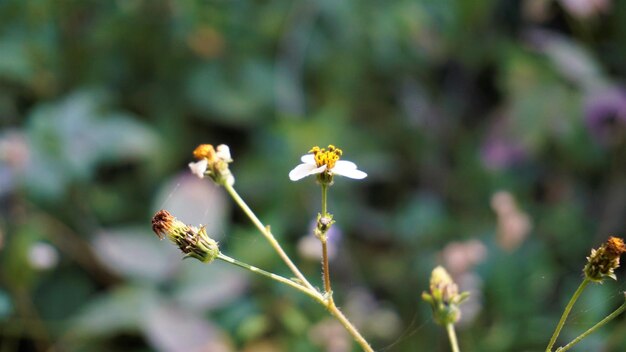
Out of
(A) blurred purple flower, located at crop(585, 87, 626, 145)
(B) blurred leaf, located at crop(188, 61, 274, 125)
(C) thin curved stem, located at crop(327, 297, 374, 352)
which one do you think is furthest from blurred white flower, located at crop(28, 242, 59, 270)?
(A) blurred purple flower, located at crop(585, 87, 626, 145)

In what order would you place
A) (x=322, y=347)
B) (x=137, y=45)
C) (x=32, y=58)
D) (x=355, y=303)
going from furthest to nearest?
(x=137, y=45) < (x=32, y=58) < (x=355, y=303) < (x=322, y=347)

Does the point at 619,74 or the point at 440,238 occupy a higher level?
the point at 619,74

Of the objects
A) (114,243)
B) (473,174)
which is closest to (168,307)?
(114,243)

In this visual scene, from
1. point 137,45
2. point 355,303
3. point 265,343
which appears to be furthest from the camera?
point 137,45

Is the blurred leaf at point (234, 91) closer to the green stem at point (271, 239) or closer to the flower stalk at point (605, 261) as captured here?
the green stem at point (271, 239)

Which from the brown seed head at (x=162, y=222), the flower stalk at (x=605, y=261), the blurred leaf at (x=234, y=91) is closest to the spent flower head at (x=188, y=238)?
the brown seed head at (x=162, y=222)

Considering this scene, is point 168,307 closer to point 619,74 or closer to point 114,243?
point 114,243
